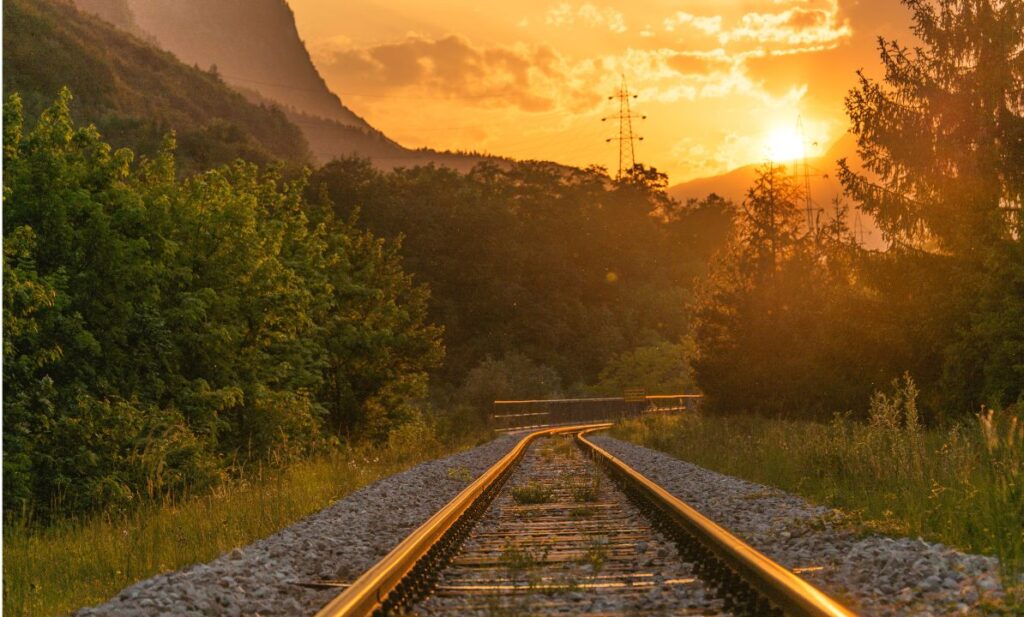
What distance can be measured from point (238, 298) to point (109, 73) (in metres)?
78.6

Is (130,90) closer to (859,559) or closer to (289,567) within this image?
(289,567)

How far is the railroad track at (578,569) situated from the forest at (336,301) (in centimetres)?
585

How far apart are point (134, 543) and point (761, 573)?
5.85 meters

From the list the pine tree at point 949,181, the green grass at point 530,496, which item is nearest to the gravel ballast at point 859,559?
the green grass at point 530,496

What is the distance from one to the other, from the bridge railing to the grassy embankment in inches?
1110

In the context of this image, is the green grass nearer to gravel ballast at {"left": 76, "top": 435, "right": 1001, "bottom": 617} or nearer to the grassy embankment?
gravel ballast at {"left": 76, "top": 435, "right": 1001, "bottom": 617}

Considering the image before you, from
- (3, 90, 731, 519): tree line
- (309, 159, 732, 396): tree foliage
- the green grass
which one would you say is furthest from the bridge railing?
the green grass

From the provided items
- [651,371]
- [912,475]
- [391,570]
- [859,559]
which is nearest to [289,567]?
[391,570]

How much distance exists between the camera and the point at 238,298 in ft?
65.8

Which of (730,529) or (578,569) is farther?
(730,529)

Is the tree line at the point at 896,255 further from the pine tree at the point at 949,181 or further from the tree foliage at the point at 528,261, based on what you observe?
the tree foliage at the point at 528,261

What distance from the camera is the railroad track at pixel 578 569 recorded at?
232 inches

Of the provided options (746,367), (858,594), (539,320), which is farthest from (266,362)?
(539,320)

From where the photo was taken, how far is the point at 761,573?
595 centimetres
